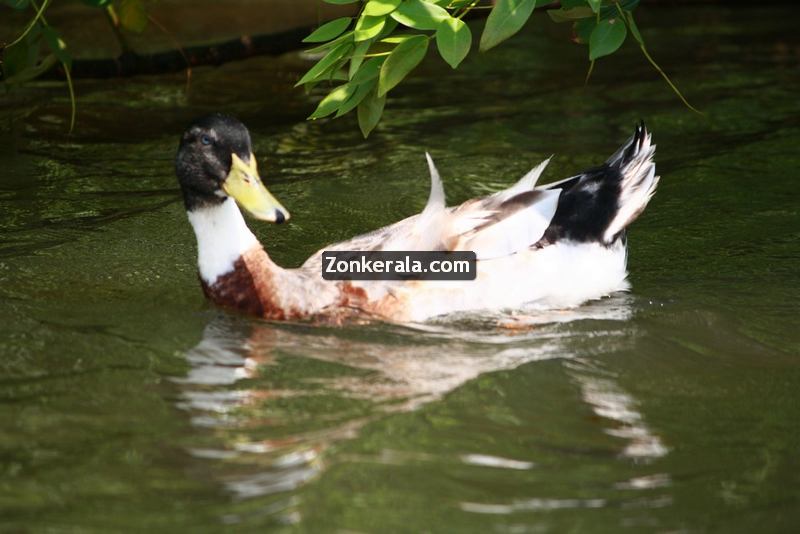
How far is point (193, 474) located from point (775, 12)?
38.7 feet

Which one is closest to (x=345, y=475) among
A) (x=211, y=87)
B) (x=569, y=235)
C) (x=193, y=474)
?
(x=193, y=474)

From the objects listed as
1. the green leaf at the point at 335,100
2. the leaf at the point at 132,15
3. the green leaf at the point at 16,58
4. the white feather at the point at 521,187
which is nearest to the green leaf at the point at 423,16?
the green leaf at the point at 335,100

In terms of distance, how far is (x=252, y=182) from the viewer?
6.23 m

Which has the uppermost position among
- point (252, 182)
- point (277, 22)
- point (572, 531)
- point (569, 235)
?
point (277, 22)

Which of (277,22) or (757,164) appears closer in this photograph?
(757,164)

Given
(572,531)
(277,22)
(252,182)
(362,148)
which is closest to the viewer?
(572,531)

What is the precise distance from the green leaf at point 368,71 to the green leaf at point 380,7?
0.47m

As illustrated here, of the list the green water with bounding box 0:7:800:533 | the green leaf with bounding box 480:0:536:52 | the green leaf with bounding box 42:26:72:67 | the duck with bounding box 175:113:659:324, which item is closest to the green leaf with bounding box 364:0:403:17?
the green leaf with bounding box 480:0:536:52

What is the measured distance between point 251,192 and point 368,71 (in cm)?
87

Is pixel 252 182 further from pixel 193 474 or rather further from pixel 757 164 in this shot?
pixel 757 164

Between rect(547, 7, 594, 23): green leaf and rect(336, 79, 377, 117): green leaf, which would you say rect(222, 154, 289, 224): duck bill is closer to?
rect(336, 79, 377, 117): green leaf

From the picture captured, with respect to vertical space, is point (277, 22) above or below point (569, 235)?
above

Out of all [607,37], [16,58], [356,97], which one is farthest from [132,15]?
[607,37]

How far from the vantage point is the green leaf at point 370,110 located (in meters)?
6.24
